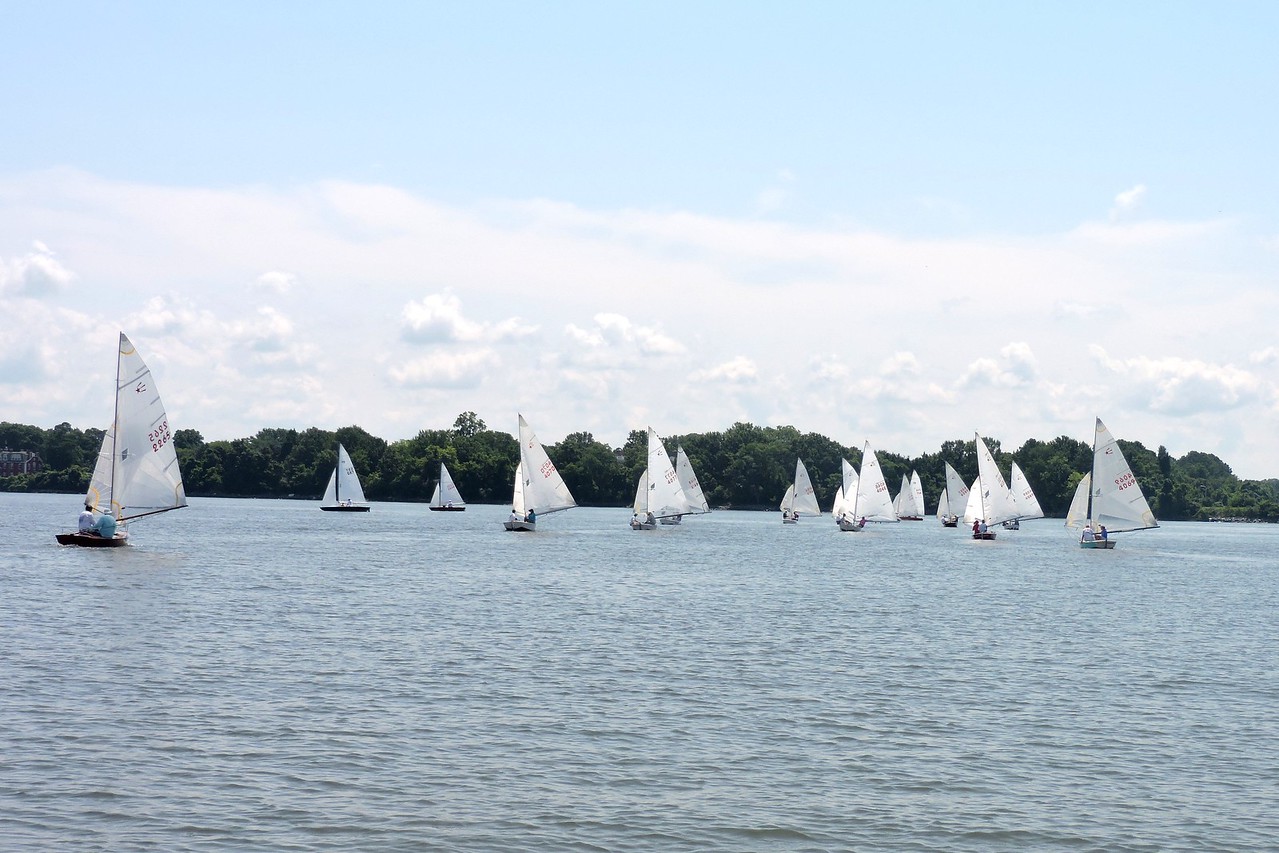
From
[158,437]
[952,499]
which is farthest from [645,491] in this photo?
[158,437]

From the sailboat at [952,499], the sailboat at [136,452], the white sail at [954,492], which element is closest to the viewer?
the sailboat at [136,452]

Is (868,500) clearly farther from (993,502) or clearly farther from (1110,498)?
(1110,498)

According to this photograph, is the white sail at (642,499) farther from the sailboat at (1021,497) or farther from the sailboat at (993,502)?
the sailboat at (1021,497)

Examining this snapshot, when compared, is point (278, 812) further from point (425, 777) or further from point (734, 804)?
point (734, 804)

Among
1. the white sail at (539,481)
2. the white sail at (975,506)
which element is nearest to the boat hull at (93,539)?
the white sail at (539,481)

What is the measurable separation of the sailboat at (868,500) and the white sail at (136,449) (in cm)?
6809

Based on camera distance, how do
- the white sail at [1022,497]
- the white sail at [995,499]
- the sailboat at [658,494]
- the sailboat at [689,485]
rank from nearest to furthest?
1. the white sail at [995,499]
2. the sailboat at [658,494]
3. the white sail at [1022,497]
4. the sailboat at [689,485]

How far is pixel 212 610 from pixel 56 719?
18201mm

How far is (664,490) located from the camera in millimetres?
106562

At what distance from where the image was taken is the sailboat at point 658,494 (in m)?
104

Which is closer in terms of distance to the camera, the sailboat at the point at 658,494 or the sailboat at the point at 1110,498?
the sailboat at the point at 1110,498

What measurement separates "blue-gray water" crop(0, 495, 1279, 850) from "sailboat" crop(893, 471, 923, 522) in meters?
109

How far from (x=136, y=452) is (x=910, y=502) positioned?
119m

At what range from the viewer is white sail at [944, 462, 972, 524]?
142500 mm
